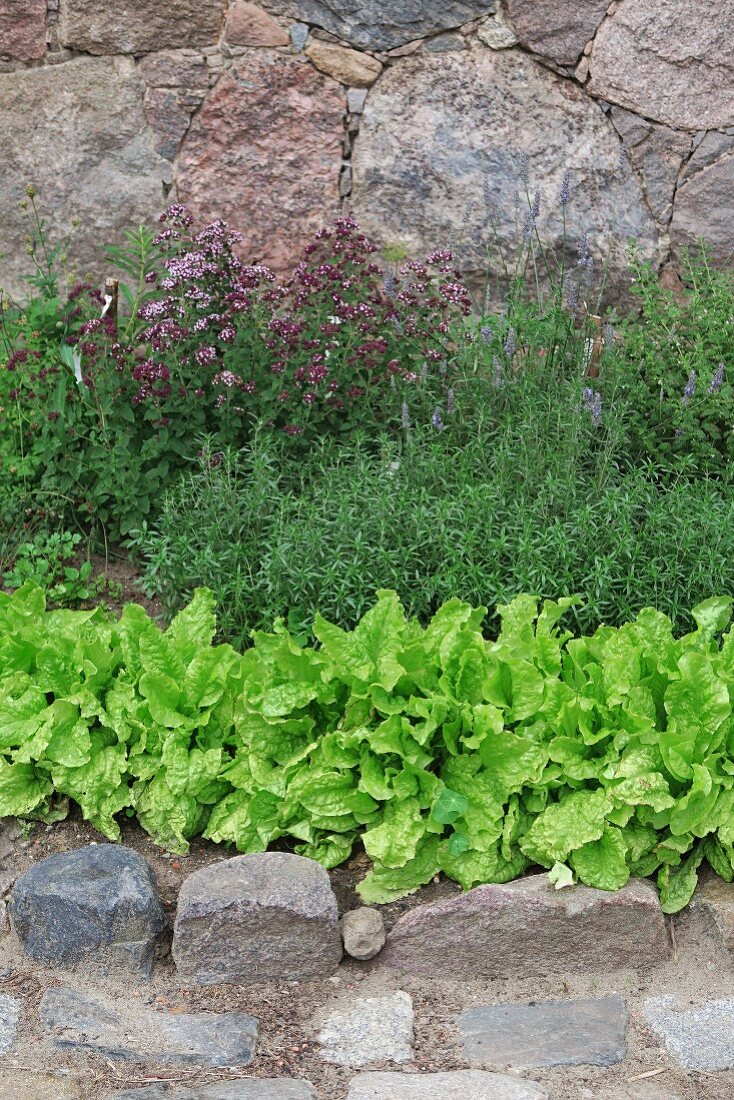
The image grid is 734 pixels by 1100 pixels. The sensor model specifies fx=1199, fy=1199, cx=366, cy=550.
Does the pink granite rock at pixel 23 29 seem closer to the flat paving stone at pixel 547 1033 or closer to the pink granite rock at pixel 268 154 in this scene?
the pink granite rock at pixel 268 154

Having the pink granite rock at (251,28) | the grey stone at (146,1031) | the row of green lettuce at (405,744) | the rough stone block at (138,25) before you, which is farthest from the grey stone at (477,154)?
the grey stone at (146,1031)

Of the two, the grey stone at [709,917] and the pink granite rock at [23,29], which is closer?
the grey stone at [709,917]

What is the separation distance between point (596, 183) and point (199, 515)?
2744 mm

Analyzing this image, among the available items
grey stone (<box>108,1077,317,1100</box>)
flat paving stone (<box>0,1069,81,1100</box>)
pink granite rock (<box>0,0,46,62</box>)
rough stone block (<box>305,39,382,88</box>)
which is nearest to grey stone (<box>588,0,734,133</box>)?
rough stone block (<box>305,39,382,88</box>)

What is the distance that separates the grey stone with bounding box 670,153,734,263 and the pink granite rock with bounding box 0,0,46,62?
3.17 metres

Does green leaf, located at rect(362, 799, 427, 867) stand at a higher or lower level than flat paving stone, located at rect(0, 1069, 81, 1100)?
higher

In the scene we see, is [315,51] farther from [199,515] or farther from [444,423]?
[199,515]

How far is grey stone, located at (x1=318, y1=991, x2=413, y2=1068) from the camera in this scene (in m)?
2.79

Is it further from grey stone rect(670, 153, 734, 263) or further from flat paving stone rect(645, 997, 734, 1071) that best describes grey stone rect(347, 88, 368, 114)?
flat paving stone rect(645, 997, 734, 1071)

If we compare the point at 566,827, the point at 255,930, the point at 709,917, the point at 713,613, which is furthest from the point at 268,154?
the point at 709,917

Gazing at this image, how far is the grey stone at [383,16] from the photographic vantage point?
570 cm

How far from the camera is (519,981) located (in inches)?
121

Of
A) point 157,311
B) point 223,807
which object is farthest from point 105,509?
point 223,807

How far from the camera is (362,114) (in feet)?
19.0
